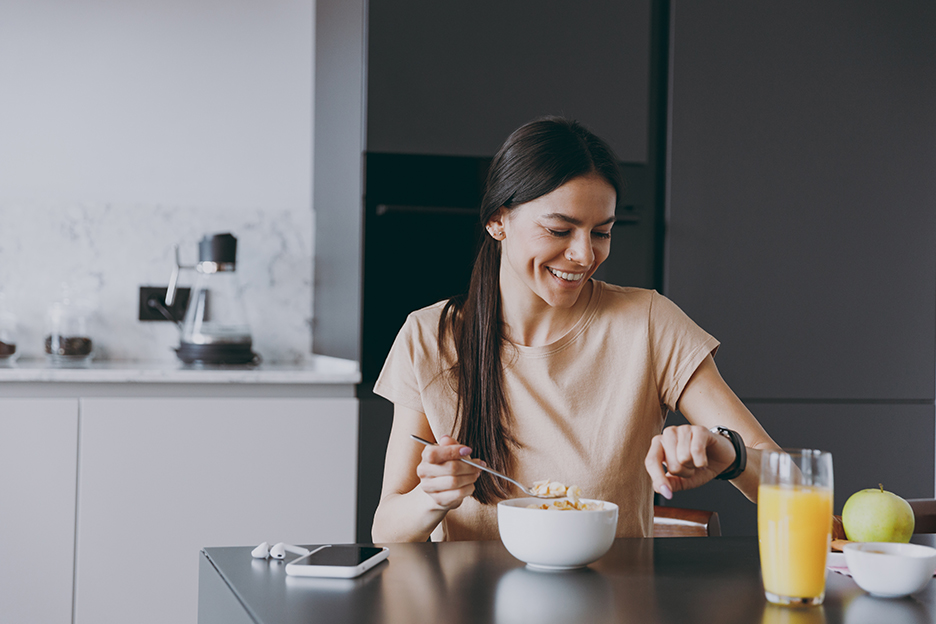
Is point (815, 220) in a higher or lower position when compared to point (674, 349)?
higher

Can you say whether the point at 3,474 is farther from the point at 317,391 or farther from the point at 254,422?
the point at 317,391

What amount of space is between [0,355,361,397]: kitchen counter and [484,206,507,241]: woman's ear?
0.75 m

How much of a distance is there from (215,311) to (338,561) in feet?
6.03

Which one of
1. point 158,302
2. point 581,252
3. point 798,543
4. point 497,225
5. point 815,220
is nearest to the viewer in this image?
point 798,543

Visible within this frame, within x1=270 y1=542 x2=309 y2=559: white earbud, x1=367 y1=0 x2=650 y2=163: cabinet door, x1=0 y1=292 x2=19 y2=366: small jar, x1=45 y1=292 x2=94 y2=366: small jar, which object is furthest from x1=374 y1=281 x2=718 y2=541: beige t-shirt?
x1=0 y1=292 x2=19 y2=366: small jar

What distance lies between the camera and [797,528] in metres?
0.84

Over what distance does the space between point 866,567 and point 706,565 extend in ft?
0.58

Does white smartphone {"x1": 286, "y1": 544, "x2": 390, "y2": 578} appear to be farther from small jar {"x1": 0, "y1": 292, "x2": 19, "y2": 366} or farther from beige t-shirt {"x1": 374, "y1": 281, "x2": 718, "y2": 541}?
small jar {"x1": 0, "y1": 292, "x2": 19, "y2": 366}

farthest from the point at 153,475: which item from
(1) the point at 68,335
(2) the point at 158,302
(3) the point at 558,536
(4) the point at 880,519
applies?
(4) the point at 880,519

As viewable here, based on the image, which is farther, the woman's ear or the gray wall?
the gray wall

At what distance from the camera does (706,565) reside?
100cm

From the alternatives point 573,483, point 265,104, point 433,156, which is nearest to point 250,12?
point 265,104

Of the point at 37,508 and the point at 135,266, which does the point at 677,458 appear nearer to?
the point at 37,508

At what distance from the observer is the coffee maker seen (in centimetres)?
237
